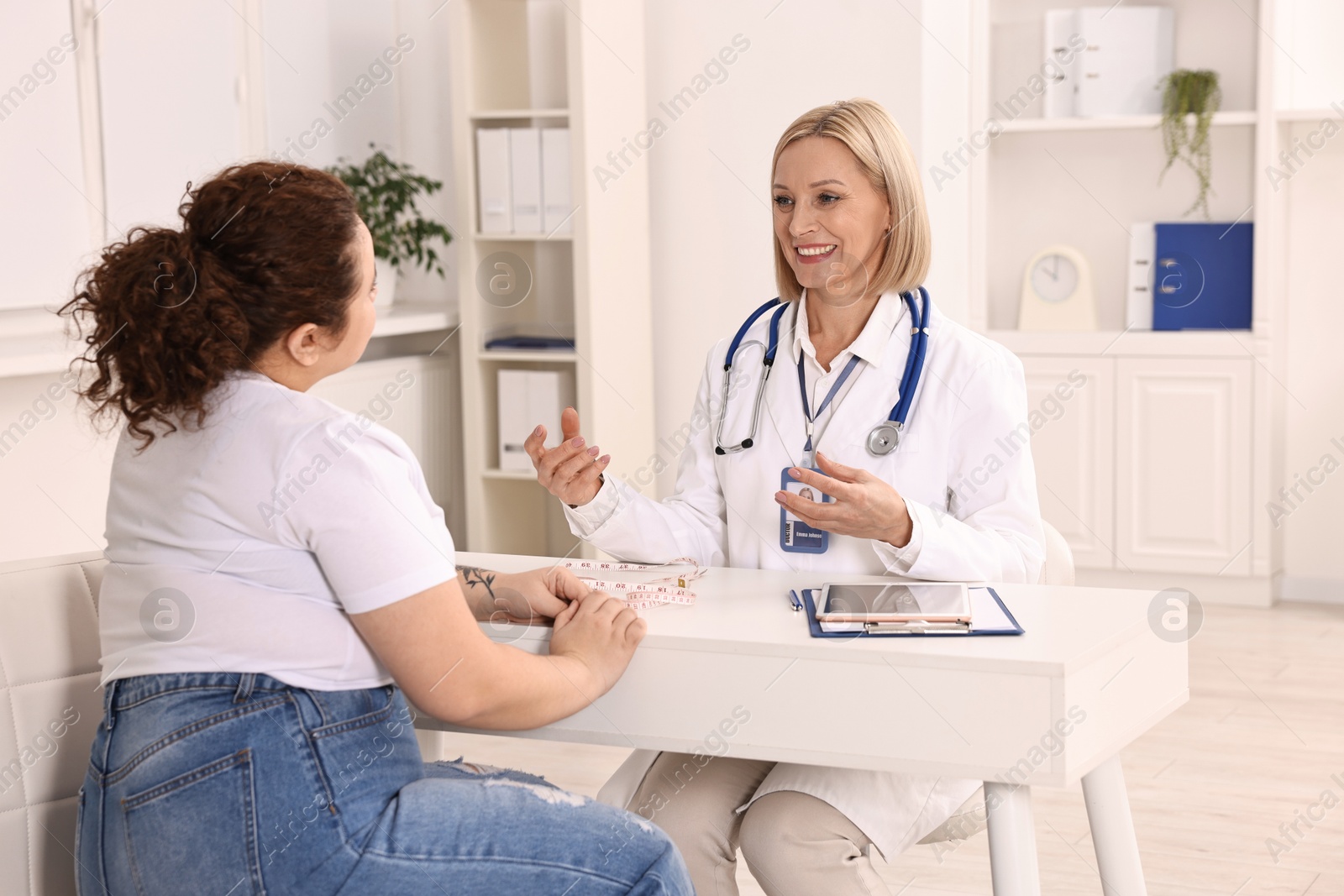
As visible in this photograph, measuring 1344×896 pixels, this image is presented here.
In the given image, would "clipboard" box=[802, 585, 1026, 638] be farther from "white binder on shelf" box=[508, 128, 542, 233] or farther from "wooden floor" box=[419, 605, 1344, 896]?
"white binder on shelf" box=[508, 128, 542, 233]

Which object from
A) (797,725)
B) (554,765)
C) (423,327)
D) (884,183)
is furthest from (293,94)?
(797,725)

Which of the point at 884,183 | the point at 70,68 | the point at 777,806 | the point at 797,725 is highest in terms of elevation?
the point at 70,68

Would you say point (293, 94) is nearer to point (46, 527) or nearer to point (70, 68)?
point (70, 68)

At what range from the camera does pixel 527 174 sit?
159 inches

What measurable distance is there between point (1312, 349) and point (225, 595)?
12.8ft

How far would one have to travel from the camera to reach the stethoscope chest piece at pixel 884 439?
1.81 metres

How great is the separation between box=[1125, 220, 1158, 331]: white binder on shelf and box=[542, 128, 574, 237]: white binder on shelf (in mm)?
1775

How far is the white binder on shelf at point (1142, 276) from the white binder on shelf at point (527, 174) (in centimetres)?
186

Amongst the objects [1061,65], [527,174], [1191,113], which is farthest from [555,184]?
[1191,113]

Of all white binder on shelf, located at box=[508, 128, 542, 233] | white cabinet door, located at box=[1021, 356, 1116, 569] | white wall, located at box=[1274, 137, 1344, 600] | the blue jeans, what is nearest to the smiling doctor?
the blue jeans

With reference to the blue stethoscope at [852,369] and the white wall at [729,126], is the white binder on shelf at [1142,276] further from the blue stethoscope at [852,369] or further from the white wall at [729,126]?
the blue stethoscope at [852,369]

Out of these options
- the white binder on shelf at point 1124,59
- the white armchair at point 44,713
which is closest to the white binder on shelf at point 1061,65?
the white binder on shelf at point 1124,59

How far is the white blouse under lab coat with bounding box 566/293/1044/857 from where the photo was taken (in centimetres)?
165

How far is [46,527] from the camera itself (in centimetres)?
322
